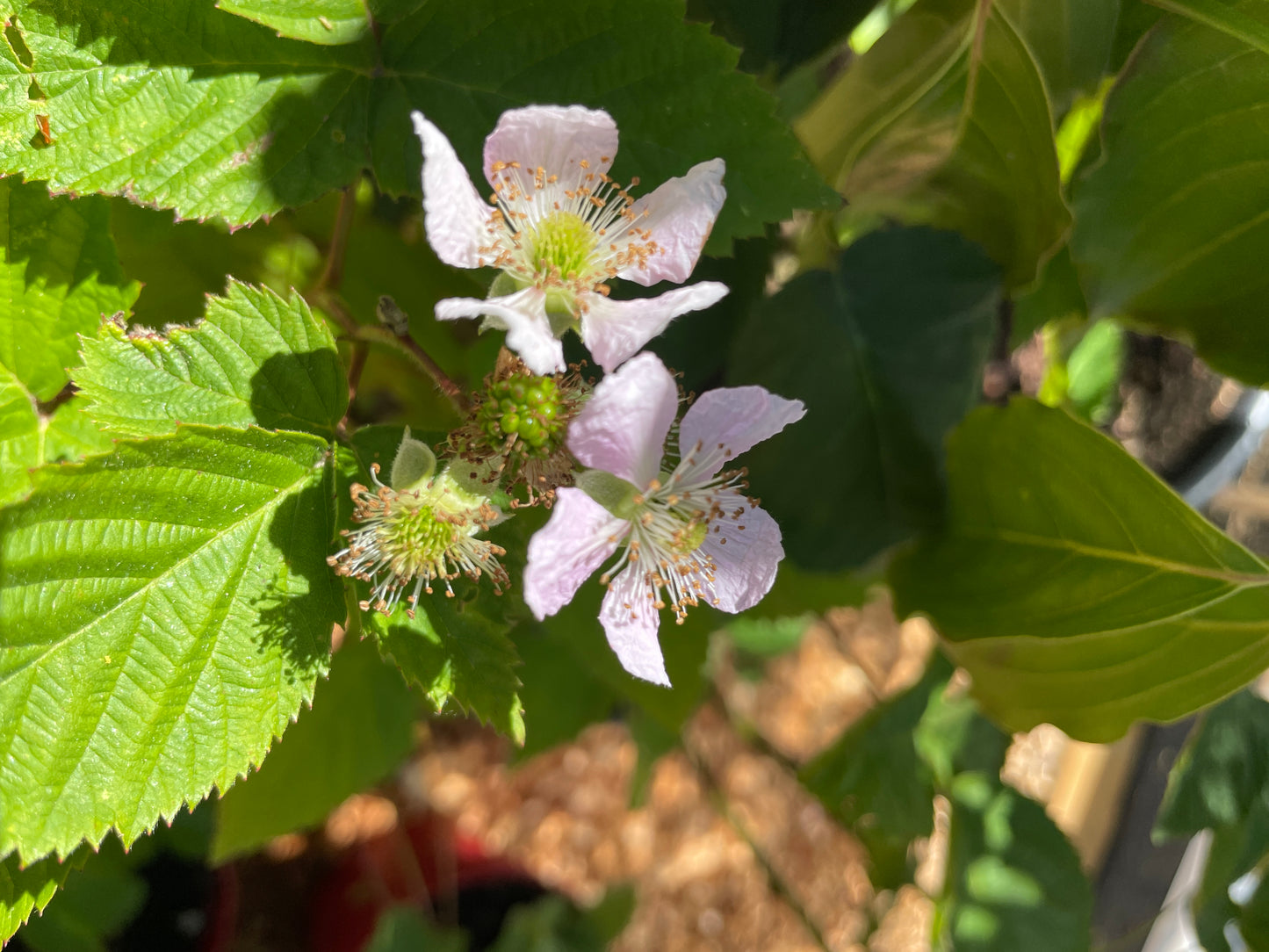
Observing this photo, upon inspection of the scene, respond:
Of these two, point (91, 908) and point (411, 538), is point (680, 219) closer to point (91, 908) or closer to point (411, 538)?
point (411, 538)

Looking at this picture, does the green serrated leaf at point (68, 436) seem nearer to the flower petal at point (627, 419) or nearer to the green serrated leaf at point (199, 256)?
the green serrated leaf at point (199, 256)

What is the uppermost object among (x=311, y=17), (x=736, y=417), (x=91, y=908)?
(x=311, y=17)

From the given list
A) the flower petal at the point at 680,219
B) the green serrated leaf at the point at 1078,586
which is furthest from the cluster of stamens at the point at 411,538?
the green serrated leaf at the point at 1078,586

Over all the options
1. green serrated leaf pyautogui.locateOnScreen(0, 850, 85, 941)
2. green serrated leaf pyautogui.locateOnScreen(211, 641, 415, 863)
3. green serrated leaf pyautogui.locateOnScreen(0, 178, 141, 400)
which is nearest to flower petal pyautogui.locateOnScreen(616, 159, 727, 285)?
green serrated leaf pyautogui.locateOnScreen(0, 178, 141, 400)

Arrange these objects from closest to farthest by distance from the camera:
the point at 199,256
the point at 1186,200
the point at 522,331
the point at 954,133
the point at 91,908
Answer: the point at 522,331
the point at 1186,200
the point at 954,133
the point at 199,256
the point at 91,908

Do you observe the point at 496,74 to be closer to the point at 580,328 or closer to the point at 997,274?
the point at 580,328

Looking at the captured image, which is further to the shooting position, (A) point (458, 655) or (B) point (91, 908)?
(B) point (91, 908)

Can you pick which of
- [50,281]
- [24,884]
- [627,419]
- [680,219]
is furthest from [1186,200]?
[24,884]

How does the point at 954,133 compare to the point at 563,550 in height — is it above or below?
above
